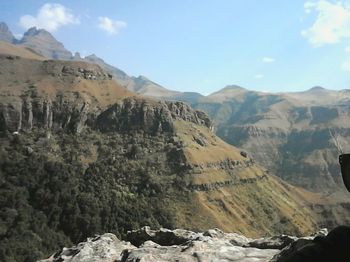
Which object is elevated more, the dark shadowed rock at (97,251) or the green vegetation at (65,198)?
the dark shadowed rock at (97,251)

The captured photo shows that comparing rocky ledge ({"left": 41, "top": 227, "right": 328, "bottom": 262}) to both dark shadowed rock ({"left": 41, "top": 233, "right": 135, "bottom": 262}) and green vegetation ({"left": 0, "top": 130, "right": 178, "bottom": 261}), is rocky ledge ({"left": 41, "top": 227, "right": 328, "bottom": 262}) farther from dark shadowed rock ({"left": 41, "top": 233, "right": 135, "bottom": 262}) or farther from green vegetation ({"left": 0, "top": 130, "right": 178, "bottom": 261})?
green vegetation ({"left": 0, "top": 130, "right": 178, "bottom": 261})

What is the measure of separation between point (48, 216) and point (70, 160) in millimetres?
50719

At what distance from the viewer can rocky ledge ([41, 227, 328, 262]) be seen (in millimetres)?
25000

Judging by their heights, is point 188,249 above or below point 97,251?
above

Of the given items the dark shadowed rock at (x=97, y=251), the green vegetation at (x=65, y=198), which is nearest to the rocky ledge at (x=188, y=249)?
the dark shadowed rock at (x=97, y=251)

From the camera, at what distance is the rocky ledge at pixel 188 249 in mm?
25000

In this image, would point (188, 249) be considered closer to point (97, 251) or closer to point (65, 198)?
point (97, 251)

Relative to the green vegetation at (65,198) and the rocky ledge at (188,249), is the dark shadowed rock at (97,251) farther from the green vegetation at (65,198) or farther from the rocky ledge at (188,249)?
the green vegetation at (65,198)

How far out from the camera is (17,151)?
169 meters

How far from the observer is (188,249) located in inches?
1072

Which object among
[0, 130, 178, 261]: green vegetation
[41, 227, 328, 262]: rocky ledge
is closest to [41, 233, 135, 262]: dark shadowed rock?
[41, 227, 328, 262]: rocky ledge

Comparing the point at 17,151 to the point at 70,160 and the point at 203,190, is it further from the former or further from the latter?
the point at 203,190

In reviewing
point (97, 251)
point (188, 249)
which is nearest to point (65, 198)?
point (97, 251)

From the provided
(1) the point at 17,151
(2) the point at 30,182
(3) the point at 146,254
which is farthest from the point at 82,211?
(3) the point at 146,254
